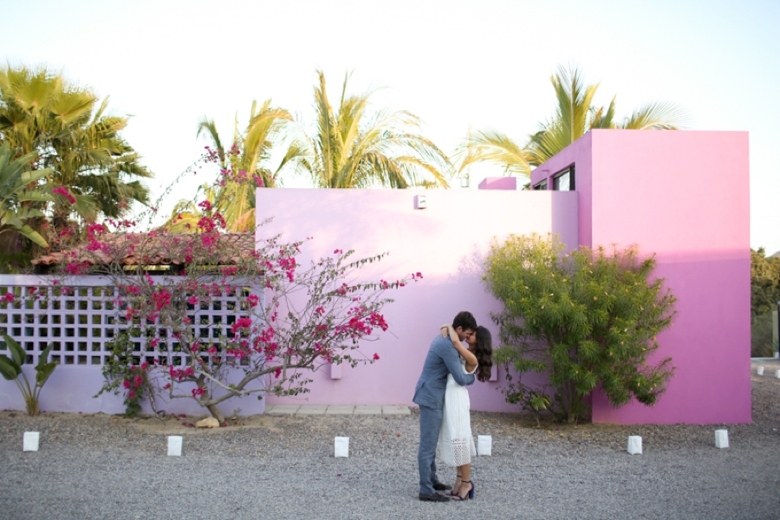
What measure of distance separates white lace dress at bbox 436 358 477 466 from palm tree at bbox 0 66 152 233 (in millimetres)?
7105

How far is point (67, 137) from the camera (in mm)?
10445

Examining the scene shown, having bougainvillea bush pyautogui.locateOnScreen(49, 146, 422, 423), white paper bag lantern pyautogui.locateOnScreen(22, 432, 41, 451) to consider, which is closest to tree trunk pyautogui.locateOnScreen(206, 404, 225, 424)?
bougainvillea bush pyautogui.locateOnScreen(49, 146, 422, 423)

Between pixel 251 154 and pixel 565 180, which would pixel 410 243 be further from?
pixel 251 154

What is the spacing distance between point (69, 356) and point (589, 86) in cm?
1026

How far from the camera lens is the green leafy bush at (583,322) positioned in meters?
7.88

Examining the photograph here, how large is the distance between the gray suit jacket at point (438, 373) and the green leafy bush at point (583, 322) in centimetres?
297

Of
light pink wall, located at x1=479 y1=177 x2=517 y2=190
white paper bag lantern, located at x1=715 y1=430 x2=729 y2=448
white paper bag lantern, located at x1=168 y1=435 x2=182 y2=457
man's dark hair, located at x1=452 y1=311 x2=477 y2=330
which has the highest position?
light pink wall, located at x1=479 y1=177 x2=517 y2=190

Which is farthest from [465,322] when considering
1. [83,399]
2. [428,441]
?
[83,399]

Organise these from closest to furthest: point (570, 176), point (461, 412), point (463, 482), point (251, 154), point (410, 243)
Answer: point (461, 412) → point (463, 482) → point (410, 243) → point (570, 176) → point (251, 154)

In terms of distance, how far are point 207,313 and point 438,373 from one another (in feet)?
14.2

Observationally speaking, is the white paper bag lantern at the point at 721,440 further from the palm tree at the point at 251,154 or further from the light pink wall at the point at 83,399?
the palm tree at the point at 251,154

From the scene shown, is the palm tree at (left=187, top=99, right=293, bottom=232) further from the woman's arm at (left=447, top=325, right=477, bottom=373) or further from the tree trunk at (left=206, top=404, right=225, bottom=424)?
the woman's arm at (left=447, top=325, right=477, bottom=373)

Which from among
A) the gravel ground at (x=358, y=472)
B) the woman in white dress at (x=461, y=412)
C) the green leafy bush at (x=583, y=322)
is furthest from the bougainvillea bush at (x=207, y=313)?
the woman in white dress at (x=461, y=412)

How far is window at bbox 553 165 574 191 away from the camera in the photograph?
991 cm
